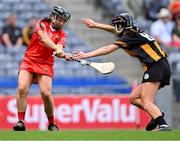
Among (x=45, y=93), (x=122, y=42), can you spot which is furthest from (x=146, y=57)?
(x=45, y=93)

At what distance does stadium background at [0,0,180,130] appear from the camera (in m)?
19.9

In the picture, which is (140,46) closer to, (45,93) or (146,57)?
(146,57)

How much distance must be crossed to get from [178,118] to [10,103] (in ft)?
12.8

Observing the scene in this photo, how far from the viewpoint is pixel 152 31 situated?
898 inches

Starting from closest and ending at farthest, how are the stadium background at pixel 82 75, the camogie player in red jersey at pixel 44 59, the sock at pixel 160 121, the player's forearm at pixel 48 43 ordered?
the sock at pixel 160 121 → the player's forearm at pixel 48 43 → the camogie player in red jersey at pixel 44 59 → the stadium background at pixel 82 75

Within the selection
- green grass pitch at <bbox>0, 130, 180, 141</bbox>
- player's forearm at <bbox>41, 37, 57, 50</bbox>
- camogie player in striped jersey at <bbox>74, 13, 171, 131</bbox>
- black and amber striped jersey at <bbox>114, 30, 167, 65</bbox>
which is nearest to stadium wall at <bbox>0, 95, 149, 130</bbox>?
player's forearm at <bbox>41, 37, 57, 50</bbox>

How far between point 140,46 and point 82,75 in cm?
697

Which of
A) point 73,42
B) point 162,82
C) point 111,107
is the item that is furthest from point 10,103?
point 162,82

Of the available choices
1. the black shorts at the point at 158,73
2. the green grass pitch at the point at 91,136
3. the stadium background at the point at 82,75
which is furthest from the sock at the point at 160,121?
the stadium background at the point at 82,75

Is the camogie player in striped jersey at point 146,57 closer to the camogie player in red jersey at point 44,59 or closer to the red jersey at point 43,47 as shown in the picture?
the camogie player in red jersey at point 44,59

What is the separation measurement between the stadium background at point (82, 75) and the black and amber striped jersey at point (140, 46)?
426 cm

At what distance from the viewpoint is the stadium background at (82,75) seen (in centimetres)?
1988

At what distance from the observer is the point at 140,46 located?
579 inches

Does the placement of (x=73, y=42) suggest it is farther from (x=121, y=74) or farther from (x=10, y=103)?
(x=10, y=103)
